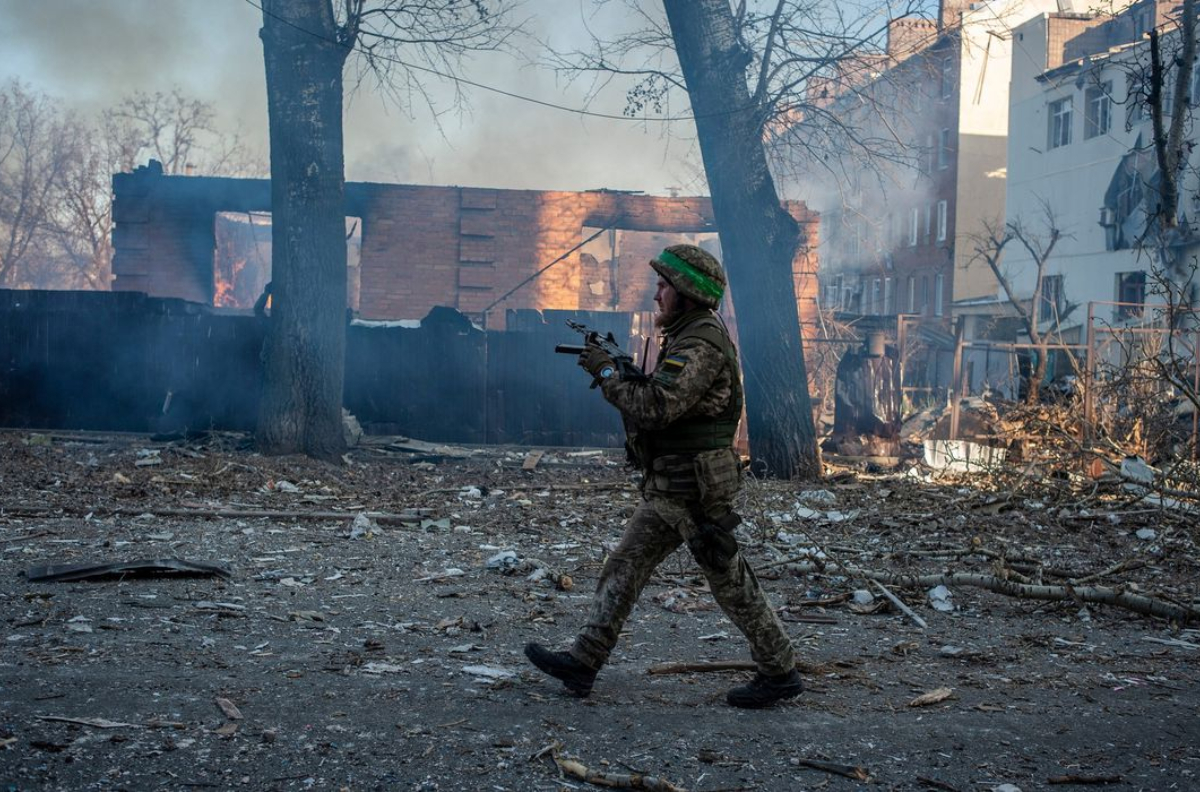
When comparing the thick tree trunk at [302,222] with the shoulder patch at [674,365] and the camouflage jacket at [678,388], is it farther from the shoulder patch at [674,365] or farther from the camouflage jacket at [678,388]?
the shoulder patch at [674,365]

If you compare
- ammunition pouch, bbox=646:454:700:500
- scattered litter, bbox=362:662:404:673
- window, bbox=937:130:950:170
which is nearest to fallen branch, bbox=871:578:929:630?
ammunition pouch, bbox=646:454:700:500

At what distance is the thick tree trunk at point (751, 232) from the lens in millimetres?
11500

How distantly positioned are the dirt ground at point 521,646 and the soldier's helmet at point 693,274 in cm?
164

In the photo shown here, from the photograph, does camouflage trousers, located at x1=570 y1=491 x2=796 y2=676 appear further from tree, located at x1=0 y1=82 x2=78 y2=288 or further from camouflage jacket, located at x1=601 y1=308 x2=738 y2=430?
tree, located at x1=0 y1=82 x2=78 y2=288

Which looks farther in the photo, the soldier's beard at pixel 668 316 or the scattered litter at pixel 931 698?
the scattered litter at pixel 931 698

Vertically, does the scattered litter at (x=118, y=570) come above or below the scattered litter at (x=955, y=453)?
below

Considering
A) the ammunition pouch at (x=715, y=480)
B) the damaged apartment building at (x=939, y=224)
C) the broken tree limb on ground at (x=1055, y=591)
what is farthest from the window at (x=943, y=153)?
the ammunition pouch at (x=715, y=480)

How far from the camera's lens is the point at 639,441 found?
4426 mm

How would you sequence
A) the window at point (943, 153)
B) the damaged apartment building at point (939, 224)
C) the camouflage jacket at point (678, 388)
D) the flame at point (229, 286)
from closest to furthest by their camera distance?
the camouflage jacket at point (678, 388)
the flame at point (229, 286)
the damaged apartment building at point (939, 224)
the window at point (943, 153)

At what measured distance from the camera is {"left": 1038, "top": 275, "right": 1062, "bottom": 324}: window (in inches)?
1364

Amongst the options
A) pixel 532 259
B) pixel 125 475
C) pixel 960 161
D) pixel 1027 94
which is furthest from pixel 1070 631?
pixel 960 161

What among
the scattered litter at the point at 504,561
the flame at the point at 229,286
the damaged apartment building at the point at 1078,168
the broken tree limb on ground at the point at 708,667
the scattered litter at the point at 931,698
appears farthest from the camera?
the flame at the point at 229,286

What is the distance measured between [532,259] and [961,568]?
1931 centimetres

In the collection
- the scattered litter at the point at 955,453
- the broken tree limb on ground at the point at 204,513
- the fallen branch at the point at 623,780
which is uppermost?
the scattered litter at the point at 955,453
